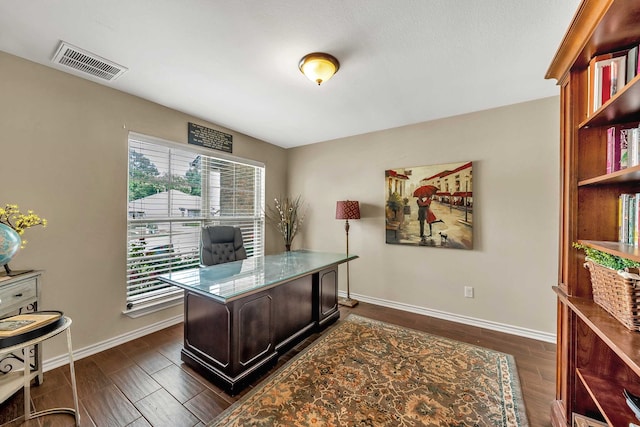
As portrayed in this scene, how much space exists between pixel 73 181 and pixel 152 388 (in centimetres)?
186

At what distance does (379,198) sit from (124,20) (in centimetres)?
306

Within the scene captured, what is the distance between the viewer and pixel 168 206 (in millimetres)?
2938

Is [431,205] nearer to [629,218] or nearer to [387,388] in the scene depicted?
[629,218]

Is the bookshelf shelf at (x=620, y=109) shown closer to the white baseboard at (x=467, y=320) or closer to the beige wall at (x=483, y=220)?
the beige wall at (x=483, y=220)

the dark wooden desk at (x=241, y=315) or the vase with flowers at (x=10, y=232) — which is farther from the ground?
the vase with flowers at (x=10, y=232)

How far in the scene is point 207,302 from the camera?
78.4 inches

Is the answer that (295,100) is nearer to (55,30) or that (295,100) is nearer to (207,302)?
(55,30)

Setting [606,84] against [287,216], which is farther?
[287,216]

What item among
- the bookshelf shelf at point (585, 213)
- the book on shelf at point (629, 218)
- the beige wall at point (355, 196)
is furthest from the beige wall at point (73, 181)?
the book on shelf at point (629, 218)

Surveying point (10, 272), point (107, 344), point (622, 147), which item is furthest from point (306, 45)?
point (107, 344)

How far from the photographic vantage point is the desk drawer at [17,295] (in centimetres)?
162

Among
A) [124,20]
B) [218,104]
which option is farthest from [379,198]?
[124,20]

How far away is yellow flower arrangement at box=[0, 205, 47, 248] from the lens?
1.77m

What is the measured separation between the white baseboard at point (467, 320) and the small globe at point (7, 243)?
3.46m
